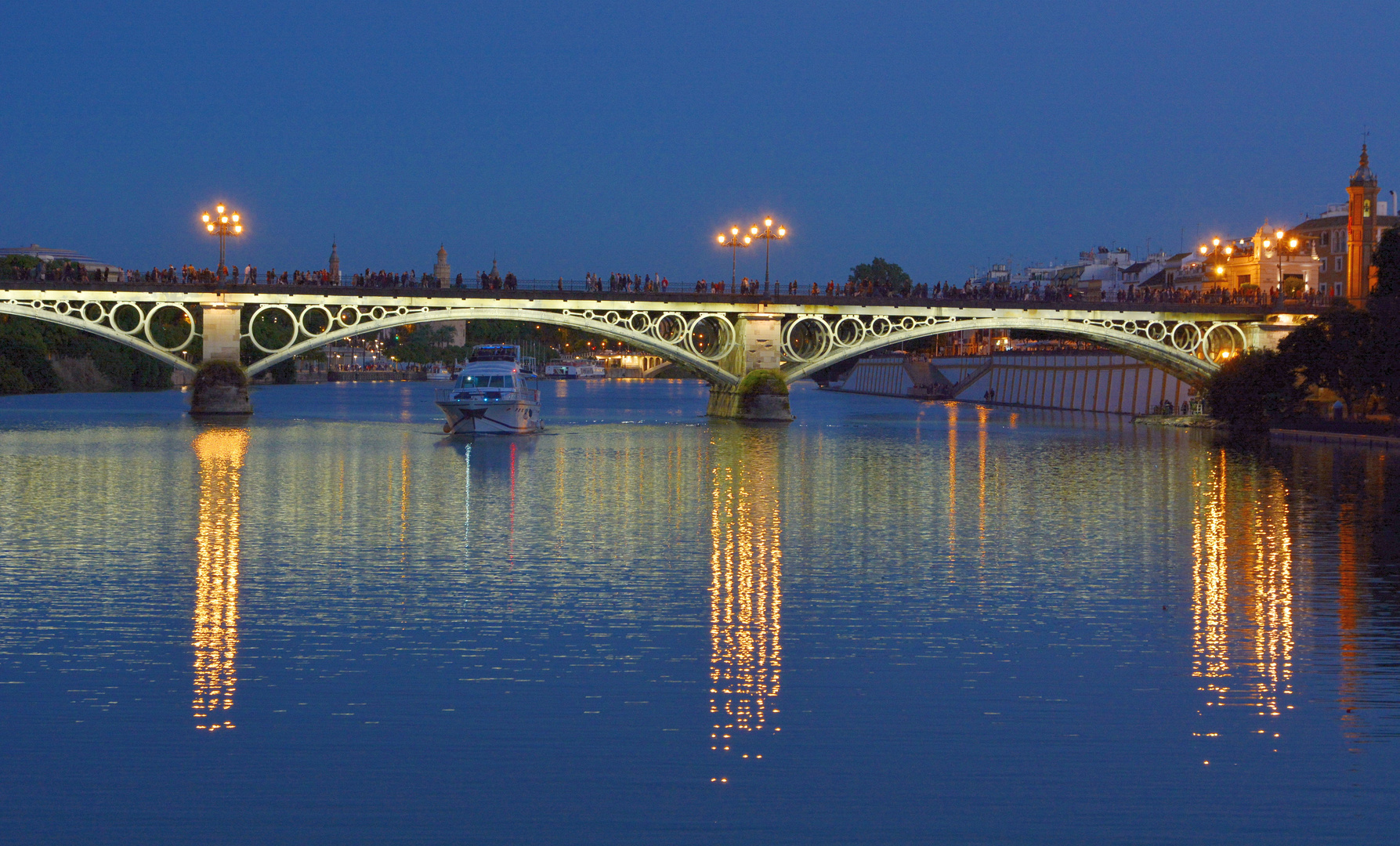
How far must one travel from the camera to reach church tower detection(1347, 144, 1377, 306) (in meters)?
91.4

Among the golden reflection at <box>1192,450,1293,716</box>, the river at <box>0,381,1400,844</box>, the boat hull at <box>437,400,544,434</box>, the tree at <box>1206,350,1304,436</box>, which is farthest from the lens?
the tree at <box>1206,350,1304,436</box>

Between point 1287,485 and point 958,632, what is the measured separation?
24.7 m

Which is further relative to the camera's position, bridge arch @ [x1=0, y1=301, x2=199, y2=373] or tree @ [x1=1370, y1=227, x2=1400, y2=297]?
tree @ [x1=1370, y1=227, x2=1400, y2=297]

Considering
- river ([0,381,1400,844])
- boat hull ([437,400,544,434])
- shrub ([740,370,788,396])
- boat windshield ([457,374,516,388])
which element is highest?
shrub ([740,370,788,396])

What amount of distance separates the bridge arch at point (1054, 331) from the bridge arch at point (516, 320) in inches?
191

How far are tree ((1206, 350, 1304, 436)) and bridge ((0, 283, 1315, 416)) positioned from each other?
34.5 ft

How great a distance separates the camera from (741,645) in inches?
647

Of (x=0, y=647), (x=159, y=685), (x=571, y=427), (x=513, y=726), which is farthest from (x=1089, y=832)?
(x=571, y=427)

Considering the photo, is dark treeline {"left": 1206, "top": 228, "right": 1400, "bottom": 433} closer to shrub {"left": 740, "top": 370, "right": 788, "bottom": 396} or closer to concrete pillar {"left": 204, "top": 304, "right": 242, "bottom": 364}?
shrub {"left": 740, "top": 370, "right": 788, "bottom": 396}

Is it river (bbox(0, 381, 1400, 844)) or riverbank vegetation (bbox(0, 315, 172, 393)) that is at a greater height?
riverbank vegetation (bbox(0, 315, 172, 393))

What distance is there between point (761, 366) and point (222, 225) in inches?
1068

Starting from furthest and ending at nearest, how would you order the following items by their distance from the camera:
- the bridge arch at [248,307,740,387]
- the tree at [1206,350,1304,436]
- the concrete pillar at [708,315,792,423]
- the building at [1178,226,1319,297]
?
the building at [1178,226,1319,297] < the concrete pillar at [708,315,792,423] < the bridge arch at [248,307,740,387] < the tree at [1206,350,1304,436]

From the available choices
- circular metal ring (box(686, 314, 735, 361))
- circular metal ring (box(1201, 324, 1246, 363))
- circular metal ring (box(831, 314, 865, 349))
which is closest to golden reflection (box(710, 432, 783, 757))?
A: circular metal ring (box(686, 314, 735, 361))

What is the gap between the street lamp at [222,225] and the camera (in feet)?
257
